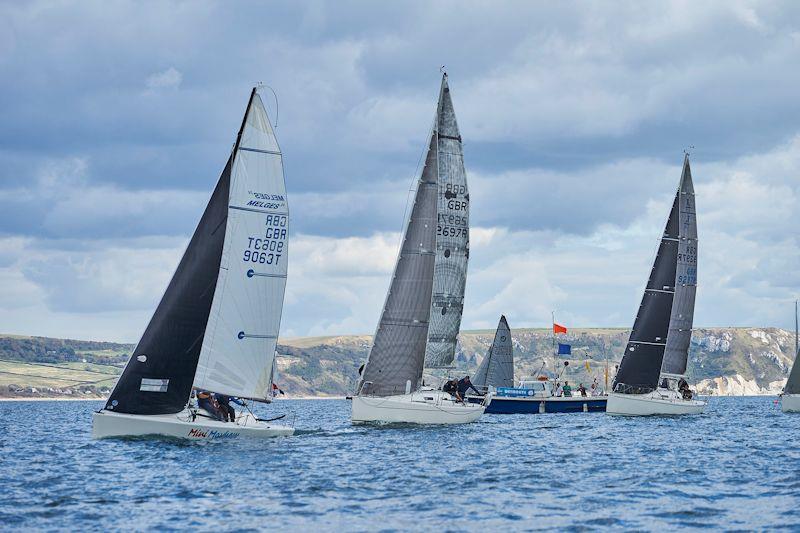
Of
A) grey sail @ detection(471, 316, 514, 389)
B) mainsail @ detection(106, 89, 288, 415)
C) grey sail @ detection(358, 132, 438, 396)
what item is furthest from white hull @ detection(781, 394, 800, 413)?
mainsail @ detection(106, 89, 288, 415)

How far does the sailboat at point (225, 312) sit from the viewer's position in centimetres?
4434

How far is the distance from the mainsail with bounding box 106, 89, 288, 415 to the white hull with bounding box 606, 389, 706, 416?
125 ft

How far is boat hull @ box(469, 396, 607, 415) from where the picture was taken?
89875 mm

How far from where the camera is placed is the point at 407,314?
5988 centimetres

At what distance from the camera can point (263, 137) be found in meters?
46.4

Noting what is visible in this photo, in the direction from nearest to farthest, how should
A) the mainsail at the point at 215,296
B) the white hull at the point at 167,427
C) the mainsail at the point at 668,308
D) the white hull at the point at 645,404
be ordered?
the white hull at the point at 167,427, the mainsail at the point at 215,296, the white hull at the point at 645,404, the mainsail at the point at 668,308

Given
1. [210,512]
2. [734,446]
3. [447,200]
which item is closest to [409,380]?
[447,200]

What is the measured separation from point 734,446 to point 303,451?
20722mm

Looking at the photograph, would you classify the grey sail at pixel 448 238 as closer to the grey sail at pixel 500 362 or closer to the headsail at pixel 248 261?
the headsail at pixel 248 261

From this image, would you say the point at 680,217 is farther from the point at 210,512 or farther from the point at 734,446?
the point at 210,512

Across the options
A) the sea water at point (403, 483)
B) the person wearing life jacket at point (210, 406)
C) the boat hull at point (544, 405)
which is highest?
the boat hull at point (544, 405)

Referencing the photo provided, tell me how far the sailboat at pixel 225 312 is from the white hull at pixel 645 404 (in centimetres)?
3743

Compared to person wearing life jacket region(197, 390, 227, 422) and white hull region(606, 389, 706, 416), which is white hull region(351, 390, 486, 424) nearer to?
person wearing life jacket region(197, 390, 227, 422)

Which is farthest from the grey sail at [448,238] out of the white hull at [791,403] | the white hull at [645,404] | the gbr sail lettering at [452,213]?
the white hull at [791,403]
